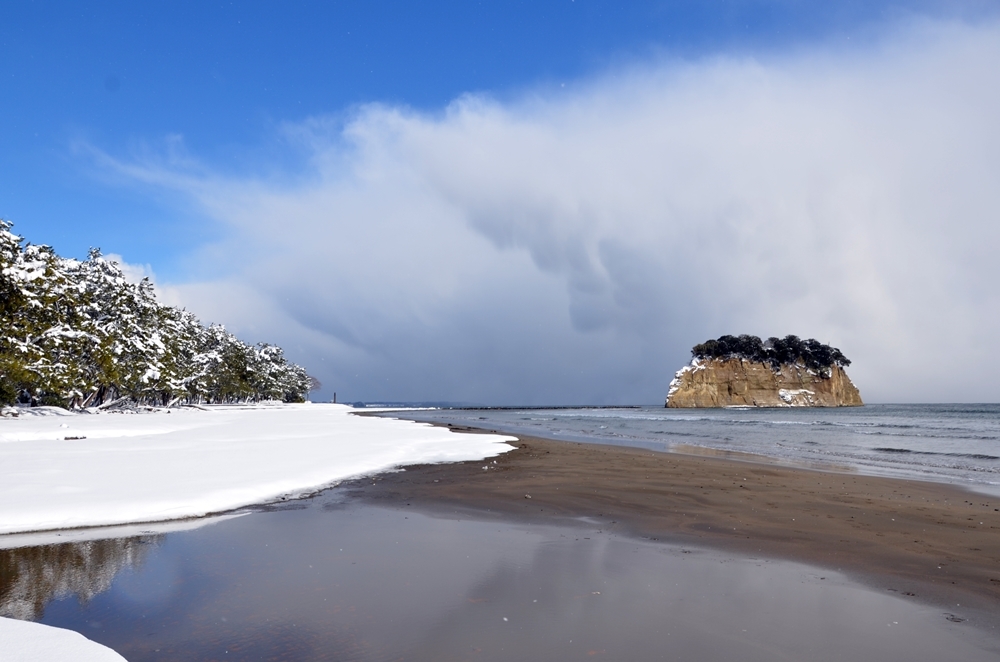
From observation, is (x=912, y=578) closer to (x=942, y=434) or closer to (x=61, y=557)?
(x=61, y=557)

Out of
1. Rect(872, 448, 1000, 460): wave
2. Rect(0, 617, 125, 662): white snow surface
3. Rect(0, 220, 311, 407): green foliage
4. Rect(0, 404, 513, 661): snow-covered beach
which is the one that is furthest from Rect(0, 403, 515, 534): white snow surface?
Rect(872, 448, 1000, 460): wave

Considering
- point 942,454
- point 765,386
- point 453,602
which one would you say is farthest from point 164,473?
point 765,386

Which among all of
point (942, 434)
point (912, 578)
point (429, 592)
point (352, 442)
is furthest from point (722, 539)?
point (942, 434)

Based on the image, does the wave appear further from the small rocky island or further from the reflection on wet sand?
the small rocky island

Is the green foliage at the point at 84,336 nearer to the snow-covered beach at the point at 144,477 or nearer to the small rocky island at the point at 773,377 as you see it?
the snow-covered beach at the point at 144,477

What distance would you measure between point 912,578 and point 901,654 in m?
3.01

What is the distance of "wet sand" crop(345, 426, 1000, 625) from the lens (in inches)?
297

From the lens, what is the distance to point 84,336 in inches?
1544

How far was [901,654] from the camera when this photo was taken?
4.73 meters

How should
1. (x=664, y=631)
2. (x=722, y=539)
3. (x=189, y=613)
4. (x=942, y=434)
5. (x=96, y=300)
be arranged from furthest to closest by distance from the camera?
(x=96, y=300) < (x=942, y=434) < (x=722, y=539) < (x=189, y=613) < (x=664, y=631)

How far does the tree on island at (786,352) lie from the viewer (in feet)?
519

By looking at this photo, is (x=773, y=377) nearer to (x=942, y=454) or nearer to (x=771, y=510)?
(x=942, y=454)

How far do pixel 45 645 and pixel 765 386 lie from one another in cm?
17440

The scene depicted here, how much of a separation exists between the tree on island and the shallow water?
16781 centimetres
